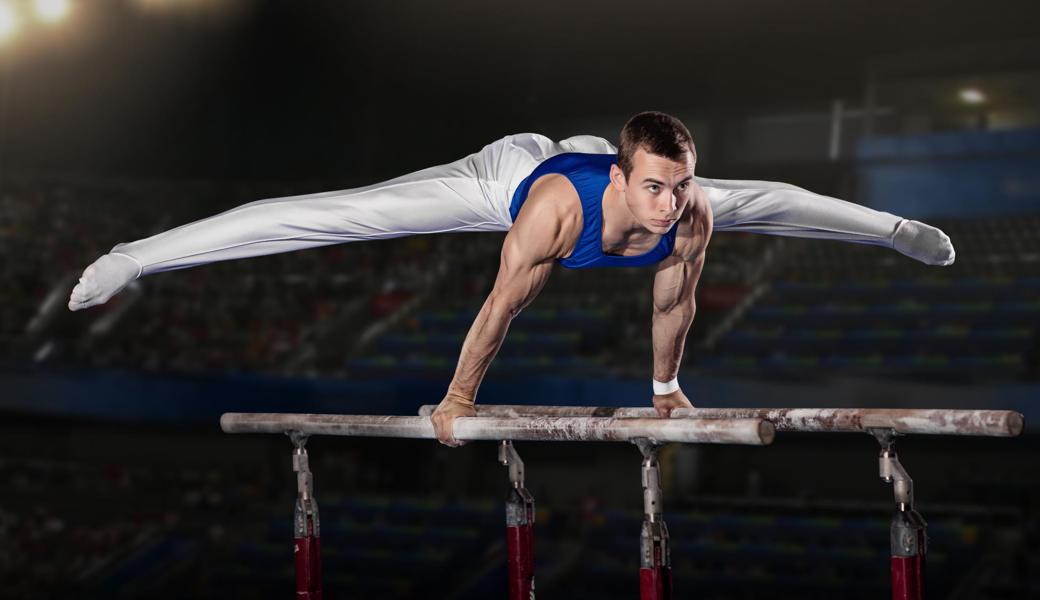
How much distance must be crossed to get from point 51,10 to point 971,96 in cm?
1041

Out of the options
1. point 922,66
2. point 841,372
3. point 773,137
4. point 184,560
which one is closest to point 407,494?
point 184,560

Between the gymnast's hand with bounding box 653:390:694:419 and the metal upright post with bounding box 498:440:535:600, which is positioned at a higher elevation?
the gymnast's hand with bounding box 653:390:694:419

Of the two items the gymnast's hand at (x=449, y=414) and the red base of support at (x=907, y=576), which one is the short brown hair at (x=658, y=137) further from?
the red base of support at (x=907, y=576)

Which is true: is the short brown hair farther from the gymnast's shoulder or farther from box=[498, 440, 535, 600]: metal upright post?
box=[498, 440, 535, 600]: metal upright post

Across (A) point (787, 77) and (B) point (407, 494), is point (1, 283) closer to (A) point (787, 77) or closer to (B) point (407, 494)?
(B) point (407, 494)

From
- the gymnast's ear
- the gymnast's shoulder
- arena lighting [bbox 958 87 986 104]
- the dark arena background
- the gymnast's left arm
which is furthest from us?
arena lighting [bbox 958 87 986 104]

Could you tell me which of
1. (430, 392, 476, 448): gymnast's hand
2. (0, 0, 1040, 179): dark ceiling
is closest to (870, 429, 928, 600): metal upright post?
(430, 392, 476, 448): gymnast's hand

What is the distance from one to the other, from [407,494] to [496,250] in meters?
2.85

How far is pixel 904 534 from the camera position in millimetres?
2670

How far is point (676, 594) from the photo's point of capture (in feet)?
32.7

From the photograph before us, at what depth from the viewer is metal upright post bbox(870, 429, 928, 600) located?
2.67 meters

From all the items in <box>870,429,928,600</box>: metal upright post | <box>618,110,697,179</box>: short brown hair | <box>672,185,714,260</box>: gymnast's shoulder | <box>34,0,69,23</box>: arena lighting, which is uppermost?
<box>34,0,69,23</box>: arena lighting

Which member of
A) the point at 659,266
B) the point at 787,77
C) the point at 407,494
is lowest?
the point at 407,494

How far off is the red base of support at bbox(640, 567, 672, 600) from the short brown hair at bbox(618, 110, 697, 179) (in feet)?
3.28
